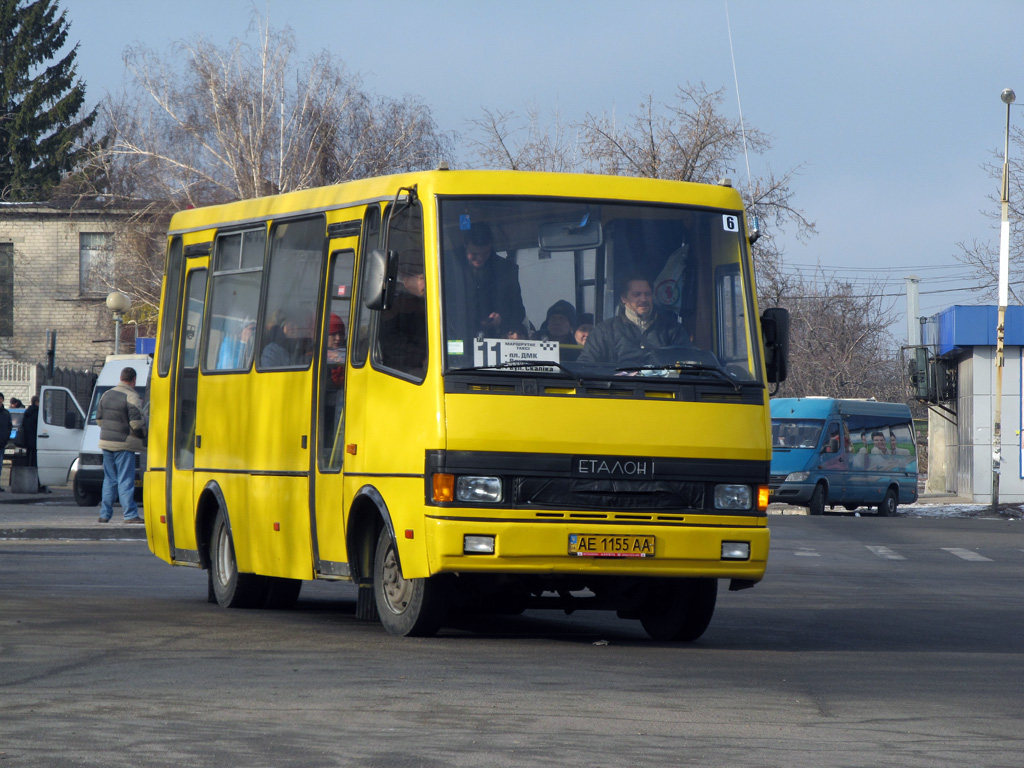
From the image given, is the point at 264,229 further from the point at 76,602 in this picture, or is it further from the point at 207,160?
the point at 207,160

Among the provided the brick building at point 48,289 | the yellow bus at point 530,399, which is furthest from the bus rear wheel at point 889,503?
the yellow bus at point 530,399

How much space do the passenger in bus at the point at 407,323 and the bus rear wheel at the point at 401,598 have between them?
1.00 metres

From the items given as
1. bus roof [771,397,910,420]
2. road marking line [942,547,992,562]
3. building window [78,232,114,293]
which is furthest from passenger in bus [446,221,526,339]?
building window [78,232,114,293]

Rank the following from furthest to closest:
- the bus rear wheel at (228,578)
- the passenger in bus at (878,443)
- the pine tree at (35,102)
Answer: the pine tree at (35,102) < the passenger in bus at (878,443) < the bus rear wheel at (228,578)

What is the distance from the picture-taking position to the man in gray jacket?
22.4 metres

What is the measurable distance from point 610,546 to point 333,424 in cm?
215

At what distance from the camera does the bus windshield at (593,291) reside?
993cm

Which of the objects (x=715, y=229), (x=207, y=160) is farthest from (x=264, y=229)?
(x=207, y=160)

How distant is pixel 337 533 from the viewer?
10.9 meters

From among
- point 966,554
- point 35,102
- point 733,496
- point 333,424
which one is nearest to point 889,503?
point 966,554

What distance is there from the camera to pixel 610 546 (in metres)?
9.84

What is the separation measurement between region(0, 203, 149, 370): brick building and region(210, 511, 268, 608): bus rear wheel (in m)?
46.2

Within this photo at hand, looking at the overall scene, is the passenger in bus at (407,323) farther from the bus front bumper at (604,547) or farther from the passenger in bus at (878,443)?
the passenger in bus at (878,443)

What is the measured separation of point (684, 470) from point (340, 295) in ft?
8.50
